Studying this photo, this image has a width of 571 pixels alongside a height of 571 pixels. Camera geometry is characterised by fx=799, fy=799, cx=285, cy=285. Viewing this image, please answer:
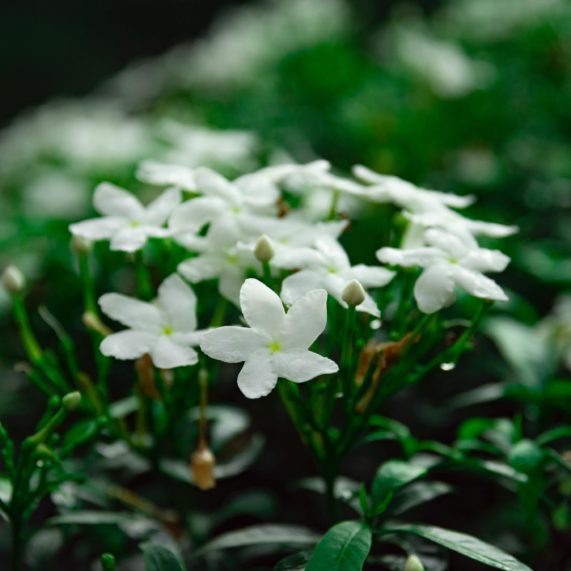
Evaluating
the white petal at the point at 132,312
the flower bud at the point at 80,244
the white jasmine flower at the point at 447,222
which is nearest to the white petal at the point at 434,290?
the white jasmine flower at the point at 447,222

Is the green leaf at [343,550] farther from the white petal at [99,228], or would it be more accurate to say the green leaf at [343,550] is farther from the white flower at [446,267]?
the white petal at [99,228]

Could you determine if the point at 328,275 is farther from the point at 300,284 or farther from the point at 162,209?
the point at 162,209

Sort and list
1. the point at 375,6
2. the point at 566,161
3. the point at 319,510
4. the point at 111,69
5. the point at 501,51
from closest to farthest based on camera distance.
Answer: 1. the point at 319,510
2. the point at 566,161
3. the point at 501,51
4. the point at 375,6
5. the point at 111,69

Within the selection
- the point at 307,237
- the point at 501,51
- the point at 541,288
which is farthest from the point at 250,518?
the point at 501,51

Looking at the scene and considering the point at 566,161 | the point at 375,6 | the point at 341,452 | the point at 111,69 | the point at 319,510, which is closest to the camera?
the point at 341,452

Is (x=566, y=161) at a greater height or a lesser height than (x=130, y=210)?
lesser

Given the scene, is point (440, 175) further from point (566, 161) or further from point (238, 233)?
point (238, 233)

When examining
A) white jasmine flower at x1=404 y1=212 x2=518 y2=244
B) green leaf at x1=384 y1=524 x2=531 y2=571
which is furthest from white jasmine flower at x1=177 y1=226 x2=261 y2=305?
green leaf at x1=384 y1=524 x2=531 y2=571

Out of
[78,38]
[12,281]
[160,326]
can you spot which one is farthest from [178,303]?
[78,38]
